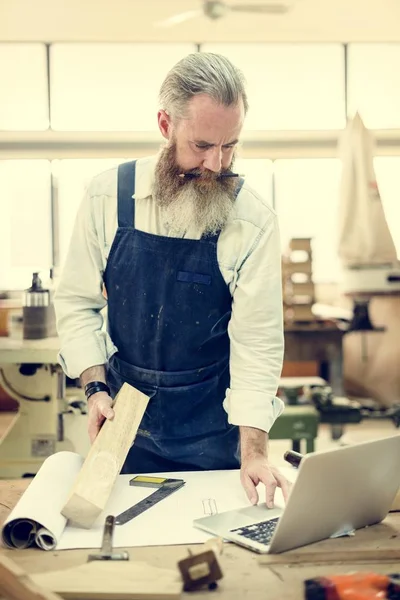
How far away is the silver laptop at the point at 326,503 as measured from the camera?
1270 millimetres

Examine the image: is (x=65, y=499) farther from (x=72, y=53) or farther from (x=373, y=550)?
(x=72, y=53)

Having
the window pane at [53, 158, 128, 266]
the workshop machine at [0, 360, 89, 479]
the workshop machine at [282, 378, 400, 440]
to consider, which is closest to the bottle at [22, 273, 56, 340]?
the workshop machine at [0, 360, 89, 479]

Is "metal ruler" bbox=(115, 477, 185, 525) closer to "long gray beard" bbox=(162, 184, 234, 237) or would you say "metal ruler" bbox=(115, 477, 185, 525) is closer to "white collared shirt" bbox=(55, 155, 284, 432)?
"white collared shirt" bbox=(55, 155, 284, 432)

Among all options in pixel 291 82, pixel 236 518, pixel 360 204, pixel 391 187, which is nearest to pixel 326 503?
pixel 236 518

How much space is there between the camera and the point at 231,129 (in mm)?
1762

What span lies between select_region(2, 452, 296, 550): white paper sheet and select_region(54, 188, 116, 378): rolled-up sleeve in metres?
0.26

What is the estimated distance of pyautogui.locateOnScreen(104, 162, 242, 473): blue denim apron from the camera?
1.86 m

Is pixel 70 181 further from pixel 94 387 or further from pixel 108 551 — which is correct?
pixel 108 551

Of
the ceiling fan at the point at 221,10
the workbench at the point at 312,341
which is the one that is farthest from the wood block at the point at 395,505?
the ceiling fan at the point at 221,10

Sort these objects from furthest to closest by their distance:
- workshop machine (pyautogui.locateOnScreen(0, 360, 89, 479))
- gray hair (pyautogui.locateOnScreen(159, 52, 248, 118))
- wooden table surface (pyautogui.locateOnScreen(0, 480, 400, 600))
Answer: workshop machine (pyautogui.locateOnScreen(0, 360, 89, 479)), gray hair (pyautogui.locateOnScreen(159, 52, 248, 118)), wooden table surface (pyautogui.locateOnScreen(0, 480, 400, 600))

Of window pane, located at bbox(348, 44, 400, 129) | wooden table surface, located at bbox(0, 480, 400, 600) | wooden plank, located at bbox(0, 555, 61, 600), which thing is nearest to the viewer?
wooden plank, located at bbox(0, 555, 61, 600)

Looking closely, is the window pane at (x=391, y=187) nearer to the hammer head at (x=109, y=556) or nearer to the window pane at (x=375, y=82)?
the window pane at (x=375, y=82)

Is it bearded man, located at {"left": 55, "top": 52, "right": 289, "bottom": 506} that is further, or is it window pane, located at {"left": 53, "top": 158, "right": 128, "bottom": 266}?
window pane, located at {"left": 53, "top": 158, "right": 128, "bottom": 266}

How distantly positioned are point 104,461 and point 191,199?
2.08ft
